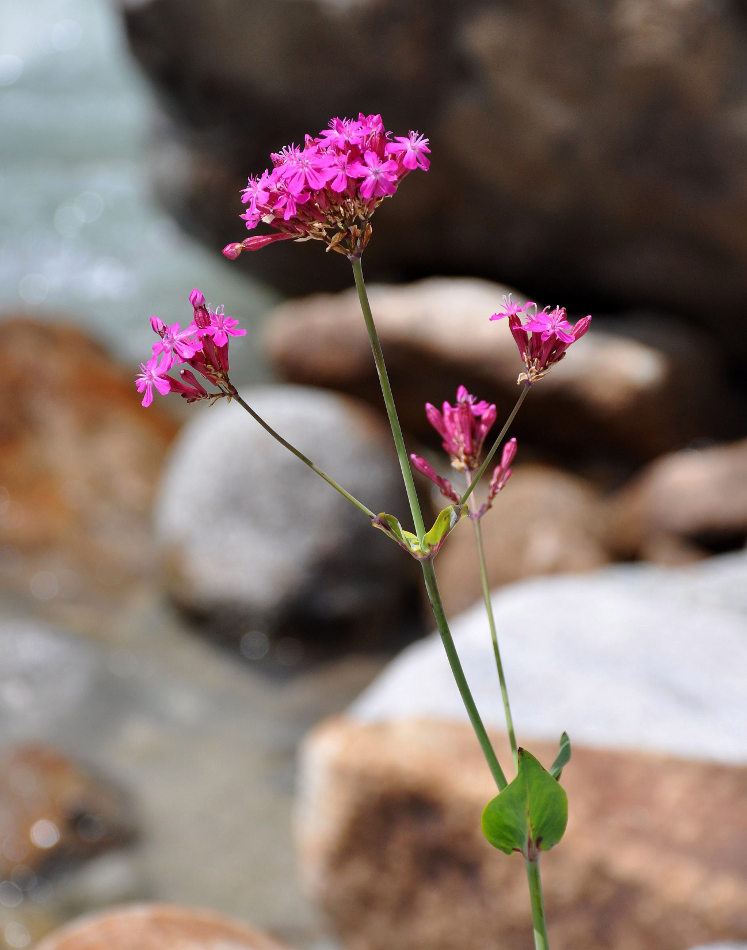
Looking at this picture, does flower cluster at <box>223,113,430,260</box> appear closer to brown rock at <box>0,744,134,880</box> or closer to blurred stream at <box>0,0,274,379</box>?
brown rock at <box>0,744,134,880</box>

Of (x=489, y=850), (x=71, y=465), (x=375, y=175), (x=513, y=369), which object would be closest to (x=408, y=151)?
(x=375, y=175)

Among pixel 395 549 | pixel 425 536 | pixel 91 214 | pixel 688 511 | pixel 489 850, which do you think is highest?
pixel 91 214

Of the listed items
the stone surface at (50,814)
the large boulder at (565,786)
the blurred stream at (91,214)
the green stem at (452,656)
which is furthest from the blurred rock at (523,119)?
the green stem at (452,656)

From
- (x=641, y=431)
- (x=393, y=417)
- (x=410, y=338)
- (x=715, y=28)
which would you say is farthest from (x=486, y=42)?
(x=393, y=417)

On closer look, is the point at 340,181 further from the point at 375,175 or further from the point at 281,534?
the point at 281,534

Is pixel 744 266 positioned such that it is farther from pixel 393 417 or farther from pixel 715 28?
pixel 393 417

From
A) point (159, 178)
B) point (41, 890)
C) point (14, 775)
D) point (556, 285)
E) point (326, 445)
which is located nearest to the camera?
point (41, 890)

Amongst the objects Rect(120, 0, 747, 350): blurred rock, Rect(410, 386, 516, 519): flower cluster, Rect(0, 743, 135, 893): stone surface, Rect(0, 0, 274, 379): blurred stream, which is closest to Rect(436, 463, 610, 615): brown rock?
Rect(120, 0, 747, 350): blurred rock
